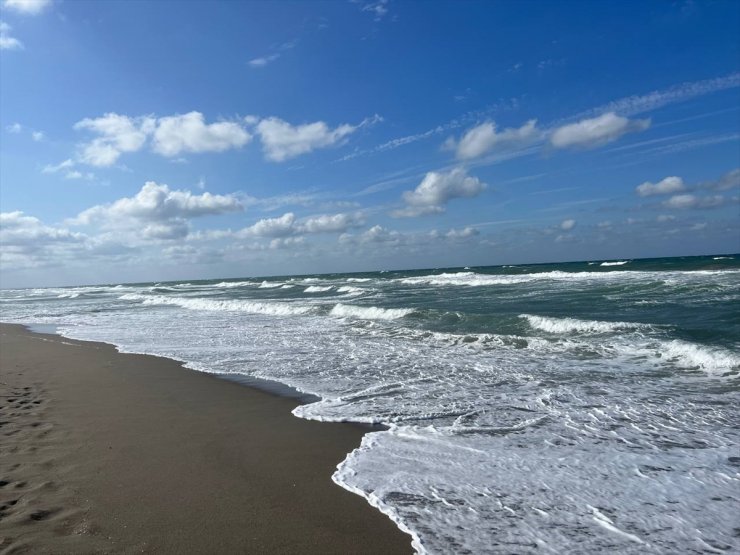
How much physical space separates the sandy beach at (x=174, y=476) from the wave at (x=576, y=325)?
337 inches

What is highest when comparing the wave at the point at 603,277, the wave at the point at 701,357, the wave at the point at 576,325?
the wave at the point at 603,277

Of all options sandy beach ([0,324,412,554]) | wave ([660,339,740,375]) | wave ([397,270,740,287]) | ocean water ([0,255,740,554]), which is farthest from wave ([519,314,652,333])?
wave ([397,270,740,287])

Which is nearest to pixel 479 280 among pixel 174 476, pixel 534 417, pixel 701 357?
pixel 701 357

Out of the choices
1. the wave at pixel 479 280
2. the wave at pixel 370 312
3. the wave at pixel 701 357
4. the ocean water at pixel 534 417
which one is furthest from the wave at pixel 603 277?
the wave at pixel 701 357

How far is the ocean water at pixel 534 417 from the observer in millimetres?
3424

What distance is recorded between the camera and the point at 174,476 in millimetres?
4270

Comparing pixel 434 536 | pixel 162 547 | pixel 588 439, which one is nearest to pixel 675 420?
pixel 588 439

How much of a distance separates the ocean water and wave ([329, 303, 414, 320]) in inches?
118

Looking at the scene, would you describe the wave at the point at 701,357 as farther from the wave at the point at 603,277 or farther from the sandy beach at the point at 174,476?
the wave at the point at 603,277

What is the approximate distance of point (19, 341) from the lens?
48.0 feet

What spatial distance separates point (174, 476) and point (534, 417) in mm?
4238

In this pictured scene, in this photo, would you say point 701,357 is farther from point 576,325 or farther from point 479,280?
point 479,280

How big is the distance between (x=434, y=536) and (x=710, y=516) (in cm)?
209

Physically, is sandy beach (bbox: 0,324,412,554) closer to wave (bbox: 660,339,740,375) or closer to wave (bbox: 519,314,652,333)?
wave (bbox: 660,339,740,375)
